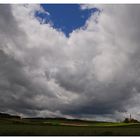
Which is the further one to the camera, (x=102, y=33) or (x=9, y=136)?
(x=102, y=33)

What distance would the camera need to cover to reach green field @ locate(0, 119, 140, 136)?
38.5 feet

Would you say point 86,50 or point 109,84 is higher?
point 86,50

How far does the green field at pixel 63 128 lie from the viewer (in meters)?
11.7

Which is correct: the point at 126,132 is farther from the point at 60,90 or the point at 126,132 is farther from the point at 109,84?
the point at 60,90

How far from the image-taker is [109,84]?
1218 cm

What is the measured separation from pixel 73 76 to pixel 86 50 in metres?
0.93

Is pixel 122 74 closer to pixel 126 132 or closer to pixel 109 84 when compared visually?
pixel 109 84

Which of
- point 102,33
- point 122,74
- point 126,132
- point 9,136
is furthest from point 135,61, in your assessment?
point 9,136

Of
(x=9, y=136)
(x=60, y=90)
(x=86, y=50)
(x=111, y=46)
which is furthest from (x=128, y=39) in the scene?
(x=9, y=136)

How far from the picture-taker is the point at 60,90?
12.2 meters

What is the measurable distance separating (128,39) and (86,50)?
1365mm

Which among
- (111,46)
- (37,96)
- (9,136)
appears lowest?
(9,136)

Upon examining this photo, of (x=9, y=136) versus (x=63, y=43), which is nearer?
(x=9, y=136)

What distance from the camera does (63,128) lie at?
1202 centimetres
